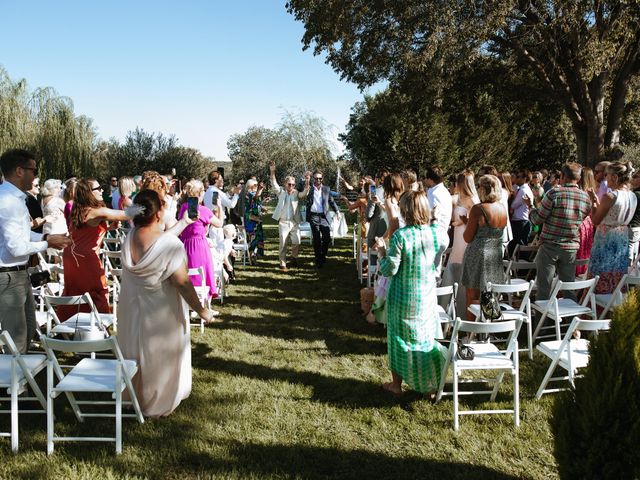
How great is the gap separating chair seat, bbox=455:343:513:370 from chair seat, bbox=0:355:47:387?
3.23 meters

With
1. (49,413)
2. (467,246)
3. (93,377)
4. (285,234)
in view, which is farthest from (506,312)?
(285,234)

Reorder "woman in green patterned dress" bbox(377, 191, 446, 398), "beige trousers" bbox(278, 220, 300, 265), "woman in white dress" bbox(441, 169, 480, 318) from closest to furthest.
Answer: "woman in green patterned dress" bbox(377, 191, 446, 398)
"woman in white dress" bbox(441, 169, 480, 318)
"beige trousers" bbox(278, 220, 300, 265)

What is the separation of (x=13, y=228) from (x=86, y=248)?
1.40 m

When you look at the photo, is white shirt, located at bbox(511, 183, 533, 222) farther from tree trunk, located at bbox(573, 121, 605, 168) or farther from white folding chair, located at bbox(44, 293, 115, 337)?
tree trunk, located at bbox(573, 121, 605, 168)

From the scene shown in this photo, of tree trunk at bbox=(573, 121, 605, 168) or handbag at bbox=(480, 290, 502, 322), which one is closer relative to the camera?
handbag at bbox=(480, 290, 502, 322)

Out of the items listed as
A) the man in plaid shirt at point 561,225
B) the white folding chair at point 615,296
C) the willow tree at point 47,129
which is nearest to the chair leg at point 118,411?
the man in plaid shirt at point 561,225

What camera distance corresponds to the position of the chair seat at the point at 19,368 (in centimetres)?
365

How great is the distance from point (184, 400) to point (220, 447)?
2.85ft

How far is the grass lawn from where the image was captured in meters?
3.53

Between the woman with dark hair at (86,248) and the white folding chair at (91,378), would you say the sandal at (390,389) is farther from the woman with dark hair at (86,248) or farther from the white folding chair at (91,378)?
the woman with dark hair at (86,248)

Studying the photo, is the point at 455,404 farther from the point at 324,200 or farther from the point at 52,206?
the point at 324,200

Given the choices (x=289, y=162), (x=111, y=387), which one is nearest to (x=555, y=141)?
(x=289, y=162)

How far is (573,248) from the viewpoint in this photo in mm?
6113

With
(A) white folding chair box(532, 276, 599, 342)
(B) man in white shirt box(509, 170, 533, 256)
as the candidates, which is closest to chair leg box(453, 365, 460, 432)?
(A) white folding chair box(532, 276, 599, 342)
